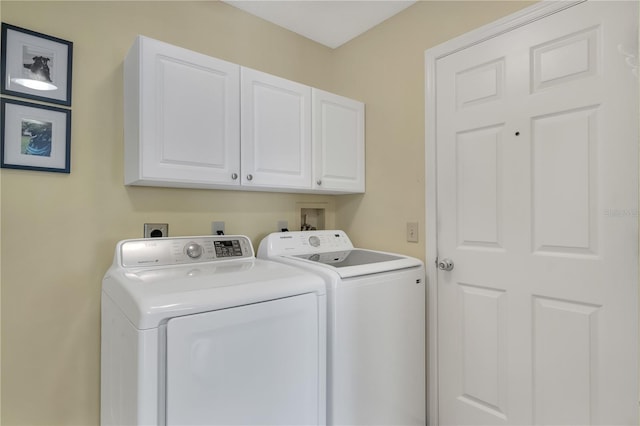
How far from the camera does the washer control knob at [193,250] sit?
1.60 m

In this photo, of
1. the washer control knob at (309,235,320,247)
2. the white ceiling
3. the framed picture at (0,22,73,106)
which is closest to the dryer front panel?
the washer control knob at (309,235,320,247)

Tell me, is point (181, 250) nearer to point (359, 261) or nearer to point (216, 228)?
point (216, 228)

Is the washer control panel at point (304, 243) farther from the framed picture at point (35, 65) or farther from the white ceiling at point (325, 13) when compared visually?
the white ceiling at point (325, 13)

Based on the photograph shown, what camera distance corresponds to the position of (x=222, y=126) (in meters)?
1.62

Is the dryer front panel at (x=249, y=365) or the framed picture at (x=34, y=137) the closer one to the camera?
the dryer front panel at (x=249, y=365)

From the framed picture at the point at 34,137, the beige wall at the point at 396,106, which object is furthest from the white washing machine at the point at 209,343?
the beige wall at the point at 396,106

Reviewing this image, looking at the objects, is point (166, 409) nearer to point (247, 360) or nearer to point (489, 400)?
point (247, 360)

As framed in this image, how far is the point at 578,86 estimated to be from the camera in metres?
1.33

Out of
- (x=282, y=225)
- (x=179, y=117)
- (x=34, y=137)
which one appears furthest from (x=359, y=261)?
(x=34, y=137)

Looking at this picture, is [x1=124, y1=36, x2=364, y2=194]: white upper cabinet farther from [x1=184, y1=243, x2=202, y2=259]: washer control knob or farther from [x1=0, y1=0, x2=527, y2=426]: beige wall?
[x1=184, y1=243, x2=202, y2=259]: washer control knob

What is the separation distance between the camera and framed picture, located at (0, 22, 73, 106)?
4.42ft

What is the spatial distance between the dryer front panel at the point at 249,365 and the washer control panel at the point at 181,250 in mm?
611

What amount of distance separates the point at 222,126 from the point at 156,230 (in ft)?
2.11

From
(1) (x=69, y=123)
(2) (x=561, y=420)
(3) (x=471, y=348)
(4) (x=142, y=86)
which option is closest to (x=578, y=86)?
(3) (x=471, y=348)
